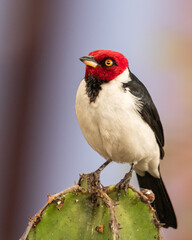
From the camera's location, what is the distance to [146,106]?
288 cm

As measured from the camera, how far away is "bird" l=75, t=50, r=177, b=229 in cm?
261

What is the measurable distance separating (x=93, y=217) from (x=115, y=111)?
78 cm

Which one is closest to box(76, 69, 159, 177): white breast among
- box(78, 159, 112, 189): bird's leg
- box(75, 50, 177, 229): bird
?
box(75, 50, 177, 229): bird

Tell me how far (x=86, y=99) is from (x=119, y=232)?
37.5 inches

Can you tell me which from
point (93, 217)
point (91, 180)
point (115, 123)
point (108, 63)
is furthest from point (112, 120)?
point (93, 217)

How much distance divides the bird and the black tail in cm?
57

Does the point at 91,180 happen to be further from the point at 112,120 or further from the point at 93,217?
the point at 112,120

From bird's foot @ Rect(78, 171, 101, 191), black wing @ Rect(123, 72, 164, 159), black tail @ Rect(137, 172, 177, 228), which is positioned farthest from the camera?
black tail @ Rect(137, 172, 177, 228)

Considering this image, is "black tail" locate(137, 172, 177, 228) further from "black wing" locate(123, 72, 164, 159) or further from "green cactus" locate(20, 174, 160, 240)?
"green cactus" locate(20, 174, 160, 240)

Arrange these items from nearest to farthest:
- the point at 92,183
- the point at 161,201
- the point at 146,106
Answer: the point at 92,183
the point at 146,106
the point at 161,201

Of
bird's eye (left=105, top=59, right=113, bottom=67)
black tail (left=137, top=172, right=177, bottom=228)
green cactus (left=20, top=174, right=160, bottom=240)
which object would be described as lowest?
black tail (left=137, top=172, right=177, bottom=228)

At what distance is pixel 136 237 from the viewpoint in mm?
2000

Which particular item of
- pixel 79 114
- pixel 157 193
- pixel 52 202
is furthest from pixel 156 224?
pixel 157 193

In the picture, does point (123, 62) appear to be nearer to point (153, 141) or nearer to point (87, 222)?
point (153, 141)
